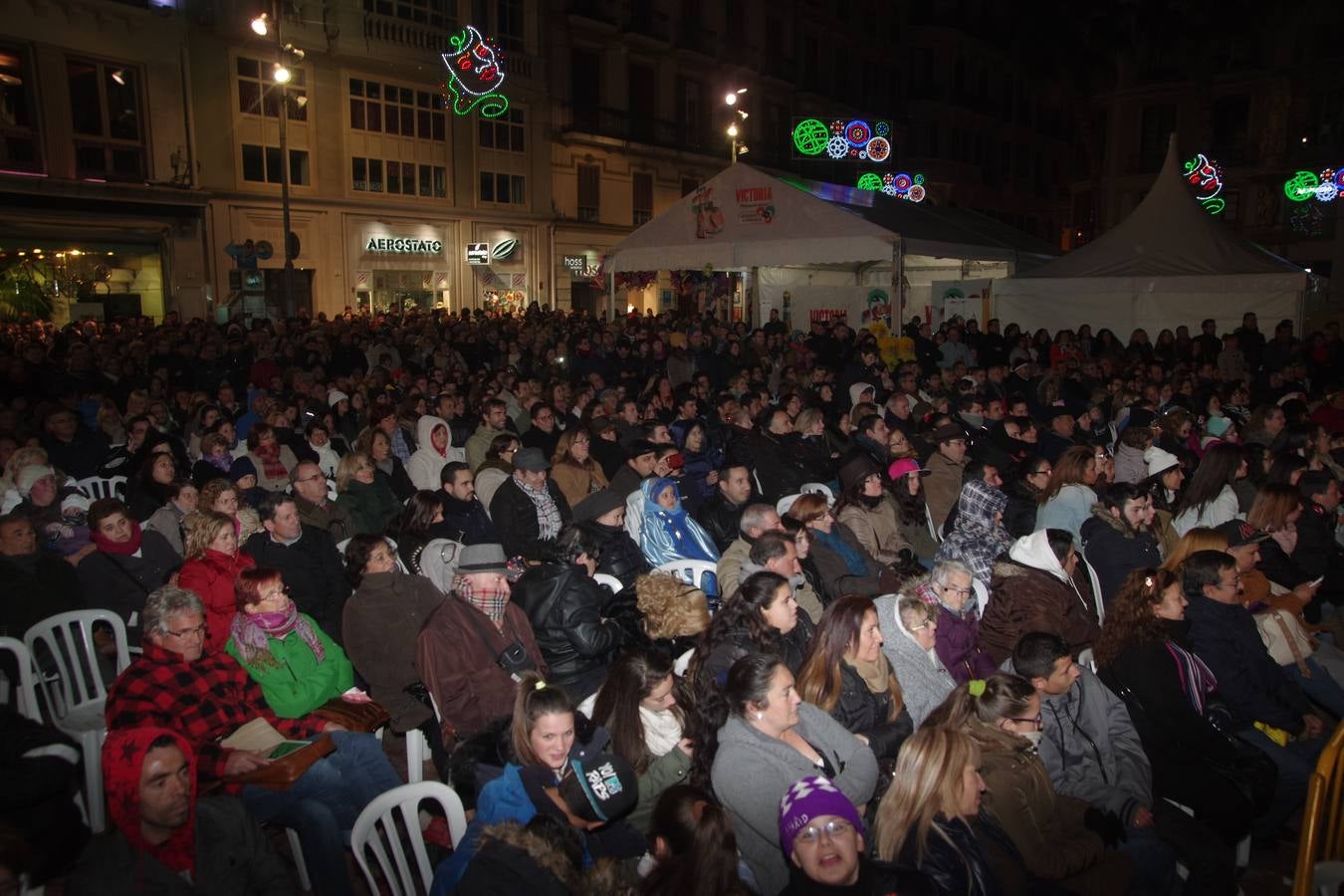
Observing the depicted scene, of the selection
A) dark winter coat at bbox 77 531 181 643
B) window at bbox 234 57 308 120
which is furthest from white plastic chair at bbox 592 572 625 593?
window at bbox 234 57 308 120

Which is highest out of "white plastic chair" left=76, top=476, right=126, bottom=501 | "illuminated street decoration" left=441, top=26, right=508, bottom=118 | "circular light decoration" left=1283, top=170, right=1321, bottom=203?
"illuminated street decoration" left=441, top=26, right=508, bottom=118

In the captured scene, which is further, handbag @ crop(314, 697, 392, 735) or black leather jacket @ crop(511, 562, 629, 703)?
black leather jacket @ crop(511, 562, 629, 703)

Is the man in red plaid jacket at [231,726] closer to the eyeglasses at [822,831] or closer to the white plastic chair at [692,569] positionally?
the eyeglasses at [822,831]

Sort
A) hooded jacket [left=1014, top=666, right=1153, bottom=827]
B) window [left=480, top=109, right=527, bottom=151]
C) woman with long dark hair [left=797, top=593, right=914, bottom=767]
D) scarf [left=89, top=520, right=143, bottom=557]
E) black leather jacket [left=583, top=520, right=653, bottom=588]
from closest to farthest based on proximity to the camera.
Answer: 1. hooded jacket [left=1014, top=666, right=1153, bottom=827]
2. woman with long dark hair [left=797, top=593, right=914, bottom=767]
3. scarf [left=89, top=520, right=143, bottom=557]
4. black leather jacket [left=583, top=520, right=653, bottom=588]
5. window [left=480, top=109, right=527, bottom=151]

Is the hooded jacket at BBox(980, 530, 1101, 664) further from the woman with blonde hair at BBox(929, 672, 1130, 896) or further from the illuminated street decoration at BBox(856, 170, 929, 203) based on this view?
the illuminated street decoration at BBox(856, 170, 929, 203)

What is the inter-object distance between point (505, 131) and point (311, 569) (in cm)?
2529

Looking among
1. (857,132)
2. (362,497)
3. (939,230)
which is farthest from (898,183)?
(362,497)

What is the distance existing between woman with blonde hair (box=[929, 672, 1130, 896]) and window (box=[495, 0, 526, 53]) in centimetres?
2763

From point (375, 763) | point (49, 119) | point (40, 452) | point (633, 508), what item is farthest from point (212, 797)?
point (49, 119)

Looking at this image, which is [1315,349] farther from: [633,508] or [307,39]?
[307,39]

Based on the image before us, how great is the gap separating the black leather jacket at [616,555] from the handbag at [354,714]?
161 centimetres

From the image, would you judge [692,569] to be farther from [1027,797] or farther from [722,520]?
[1027,797]

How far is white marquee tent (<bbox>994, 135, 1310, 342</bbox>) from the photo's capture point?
15109 mm

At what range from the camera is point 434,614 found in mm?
3939
